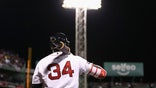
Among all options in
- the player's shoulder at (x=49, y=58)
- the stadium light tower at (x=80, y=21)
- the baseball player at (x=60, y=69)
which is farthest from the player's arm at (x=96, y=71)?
the stadium light tower at (x=80, y=21)

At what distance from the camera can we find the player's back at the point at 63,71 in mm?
3906

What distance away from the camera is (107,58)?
36812 millimetres

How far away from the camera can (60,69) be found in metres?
3.93

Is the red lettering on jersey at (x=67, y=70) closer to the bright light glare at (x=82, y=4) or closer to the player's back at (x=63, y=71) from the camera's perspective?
the player's back at (x=63, y=71)

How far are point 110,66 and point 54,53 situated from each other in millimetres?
24551

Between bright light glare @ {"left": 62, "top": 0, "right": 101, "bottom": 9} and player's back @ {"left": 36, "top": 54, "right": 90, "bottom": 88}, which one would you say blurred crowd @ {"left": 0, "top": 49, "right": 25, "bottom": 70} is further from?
player's back @ {"left": 36, "top": 54, "right": 90, "bottom": 88}

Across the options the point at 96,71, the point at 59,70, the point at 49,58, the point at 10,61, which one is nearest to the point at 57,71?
the point at 59,70

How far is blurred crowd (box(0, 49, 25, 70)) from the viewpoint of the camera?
25.1 metres

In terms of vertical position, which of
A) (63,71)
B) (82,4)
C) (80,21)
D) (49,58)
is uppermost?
(82,4)

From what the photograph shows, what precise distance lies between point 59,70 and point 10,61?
22.5 meters

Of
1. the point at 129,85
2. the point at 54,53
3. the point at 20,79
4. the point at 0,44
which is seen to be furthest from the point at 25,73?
the point at 54,53

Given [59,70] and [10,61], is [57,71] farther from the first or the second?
[10,61]

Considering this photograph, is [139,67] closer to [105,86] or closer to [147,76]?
[105,86]

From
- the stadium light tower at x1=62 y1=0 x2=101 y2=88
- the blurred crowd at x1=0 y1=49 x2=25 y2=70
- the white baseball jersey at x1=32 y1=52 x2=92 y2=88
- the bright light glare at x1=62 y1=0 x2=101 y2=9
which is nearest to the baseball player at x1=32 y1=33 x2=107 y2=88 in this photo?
the white baseball jersey at x1=32 y1=52 x2=92 y2=88
